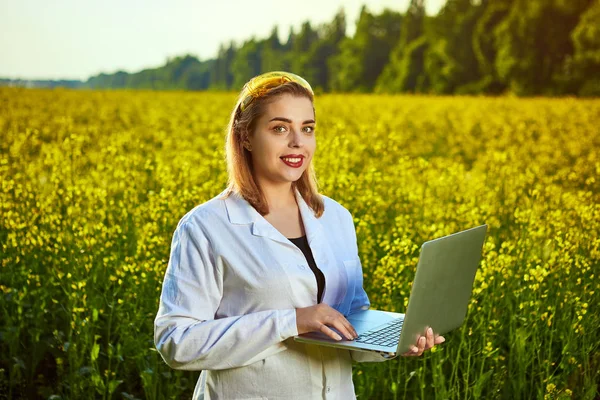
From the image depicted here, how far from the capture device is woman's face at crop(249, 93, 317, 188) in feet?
7.22

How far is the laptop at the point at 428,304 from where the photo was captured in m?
1.96

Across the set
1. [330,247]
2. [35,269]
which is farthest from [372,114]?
[330,247]

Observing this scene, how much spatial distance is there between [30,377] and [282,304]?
2290mm

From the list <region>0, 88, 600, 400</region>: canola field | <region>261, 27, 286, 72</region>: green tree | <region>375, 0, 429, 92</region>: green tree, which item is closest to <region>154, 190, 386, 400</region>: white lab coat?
<region>0, 88, 600, 400</region>: canola field

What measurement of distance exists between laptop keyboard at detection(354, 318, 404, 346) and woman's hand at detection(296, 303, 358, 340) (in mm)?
44

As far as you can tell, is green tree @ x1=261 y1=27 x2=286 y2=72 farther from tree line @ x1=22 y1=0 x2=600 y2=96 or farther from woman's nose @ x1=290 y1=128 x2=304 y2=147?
woman's nose @ x1=290 y1=128 x2=304 y2=147

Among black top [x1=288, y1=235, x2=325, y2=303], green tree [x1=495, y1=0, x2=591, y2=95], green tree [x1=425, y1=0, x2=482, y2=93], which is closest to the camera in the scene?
black top [x1=288, y1=235, x2=325, y2=303]

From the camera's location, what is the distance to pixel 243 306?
7.11 feet

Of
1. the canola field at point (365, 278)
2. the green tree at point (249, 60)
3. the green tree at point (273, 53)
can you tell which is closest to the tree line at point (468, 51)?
the green tree at point (273, 53)

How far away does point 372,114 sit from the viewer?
642 inches

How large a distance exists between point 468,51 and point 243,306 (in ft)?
159

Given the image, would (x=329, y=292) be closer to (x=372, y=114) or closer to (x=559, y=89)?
(x=372, y=114)

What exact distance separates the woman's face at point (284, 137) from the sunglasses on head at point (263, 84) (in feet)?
0.13

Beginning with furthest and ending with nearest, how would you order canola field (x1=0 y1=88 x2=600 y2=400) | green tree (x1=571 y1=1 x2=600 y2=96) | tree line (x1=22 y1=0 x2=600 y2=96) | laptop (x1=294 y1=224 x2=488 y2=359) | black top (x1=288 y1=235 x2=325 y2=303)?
tree line (x1=22 y1=0 x2=600 y2=96)
green tree (x1=571 y1=1 x2=600 y2=96)
canola field (x1=0 y1=88 x2=600 y2=400)
black top (x1=288 y1=235 x2=325 y2=303)
laptop (x1=294 y1=224 x2=488 y2=359)
